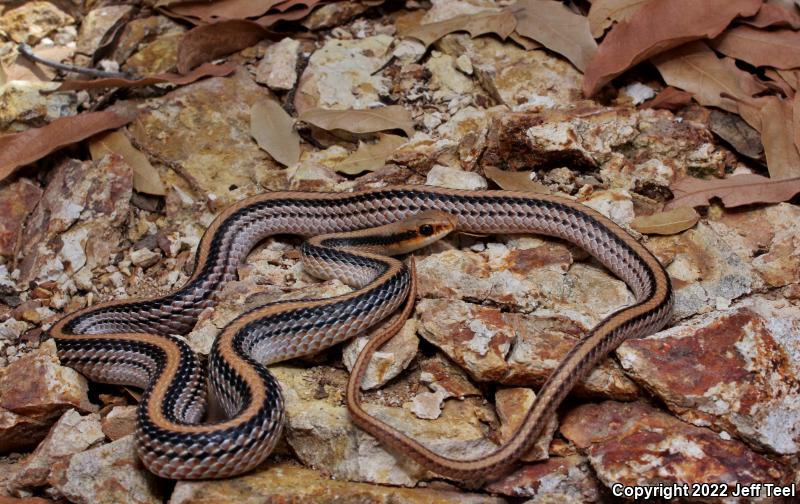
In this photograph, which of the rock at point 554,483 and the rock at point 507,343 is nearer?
the rock at point 554,483

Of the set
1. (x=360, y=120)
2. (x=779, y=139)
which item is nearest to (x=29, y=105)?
(x=360, y=120)

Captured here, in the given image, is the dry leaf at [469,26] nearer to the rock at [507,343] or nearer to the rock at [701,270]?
the rock at [701,270]

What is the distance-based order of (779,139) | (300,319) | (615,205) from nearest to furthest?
(300,319)
(615,205)
(779,139)

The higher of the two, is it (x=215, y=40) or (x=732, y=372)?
(x=215, y=40)

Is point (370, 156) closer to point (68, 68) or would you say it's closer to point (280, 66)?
point (280, 66)

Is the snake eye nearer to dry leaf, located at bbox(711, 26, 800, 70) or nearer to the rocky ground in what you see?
the rocky ground

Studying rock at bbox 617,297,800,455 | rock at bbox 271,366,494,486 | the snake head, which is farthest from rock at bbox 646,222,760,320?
rock at bbox 271,366,494,486

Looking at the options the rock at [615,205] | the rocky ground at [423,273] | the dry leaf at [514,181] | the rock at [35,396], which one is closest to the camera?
the rocky ground at [423,273]

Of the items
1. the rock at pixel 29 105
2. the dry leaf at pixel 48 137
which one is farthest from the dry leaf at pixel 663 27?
the rock at pixel 29 105
